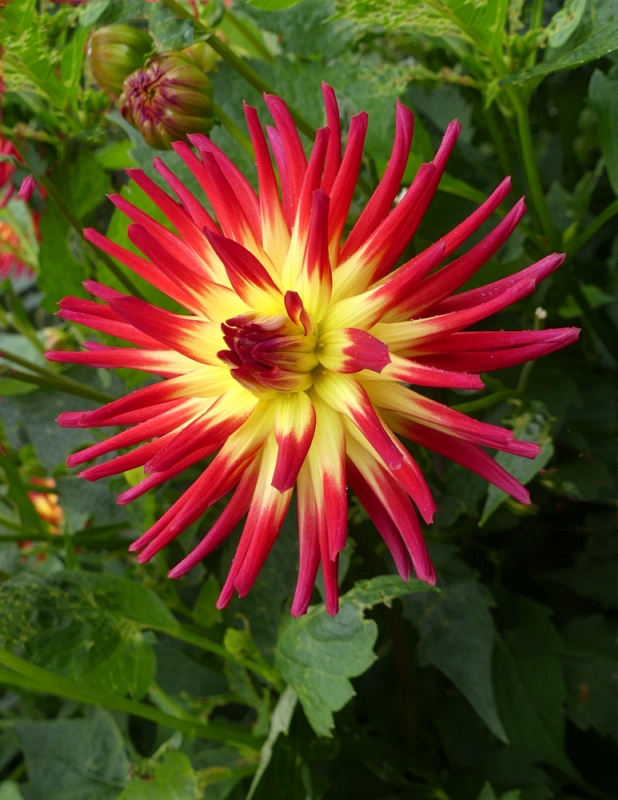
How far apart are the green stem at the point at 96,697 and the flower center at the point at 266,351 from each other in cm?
23

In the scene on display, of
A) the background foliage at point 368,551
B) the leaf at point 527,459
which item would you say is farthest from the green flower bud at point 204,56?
the leaf at point 527,459

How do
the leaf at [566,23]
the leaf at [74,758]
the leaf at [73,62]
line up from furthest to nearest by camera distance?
the leaf at [74,758]
the leaf at [73,62]
the leaf at [566,23]

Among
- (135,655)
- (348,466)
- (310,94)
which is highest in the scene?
(310,94)

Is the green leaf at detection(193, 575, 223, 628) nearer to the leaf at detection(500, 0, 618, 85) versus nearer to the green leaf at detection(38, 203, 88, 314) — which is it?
the green leaf at detection(38, 203, 88, 314)

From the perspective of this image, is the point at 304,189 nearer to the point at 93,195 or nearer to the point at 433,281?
the point at 433,281

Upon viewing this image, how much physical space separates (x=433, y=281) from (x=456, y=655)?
299 mm

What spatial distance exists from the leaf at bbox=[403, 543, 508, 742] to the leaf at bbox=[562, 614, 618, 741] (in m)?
0.10

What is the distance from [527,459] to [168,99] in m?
0.30

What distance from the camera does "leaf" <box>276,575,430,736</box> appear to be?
450 millimetres

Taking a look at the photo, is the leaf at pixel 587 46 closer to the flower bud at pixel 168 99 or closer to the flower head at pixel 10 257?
the flower bud at pixel 168 99

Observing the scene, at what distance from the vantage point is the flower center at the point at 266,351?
32 centimetres

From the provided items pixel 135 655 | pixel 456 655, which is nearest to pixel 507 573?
pixel 456 655

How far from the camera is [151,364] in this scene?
1.26 feet

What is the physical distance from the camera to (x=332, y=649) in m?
0.48
